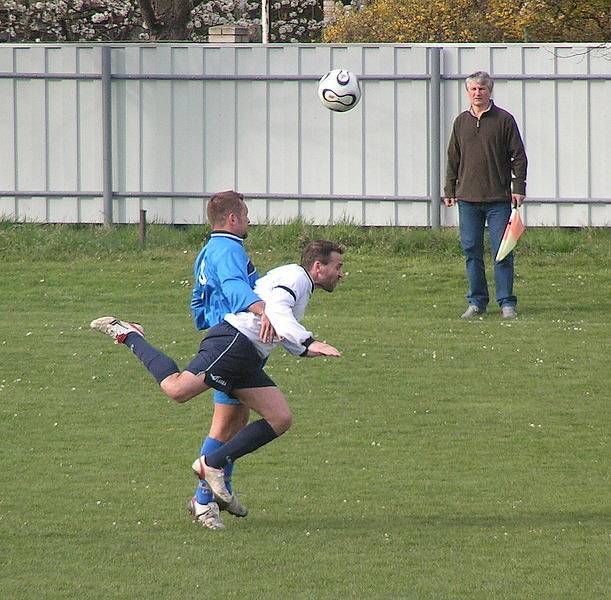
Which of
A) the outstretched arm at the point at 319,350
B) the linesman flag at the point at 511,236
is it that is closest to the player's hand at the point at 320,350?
the outstretched arm at the point at 319,350

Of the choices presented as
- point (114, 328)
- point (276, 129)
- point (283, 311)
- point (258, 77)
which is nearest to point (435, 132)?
point (276, 129)

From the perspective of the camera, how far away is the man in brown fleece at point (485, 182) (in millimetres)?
12375

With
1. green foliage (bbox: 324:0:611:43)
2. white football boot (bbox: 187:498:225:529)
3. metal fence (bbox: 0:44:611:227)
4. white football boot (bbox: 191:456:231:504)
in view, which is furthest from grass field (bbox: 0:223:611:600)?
green foliage (bbox: 324:0:611:43)

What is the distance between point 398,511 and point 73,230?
11.1 metres

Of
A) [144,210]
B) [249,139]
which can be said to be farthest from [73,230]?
[249,139]

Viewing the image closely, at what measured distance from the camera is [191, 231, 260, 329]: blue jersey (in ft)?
21.0

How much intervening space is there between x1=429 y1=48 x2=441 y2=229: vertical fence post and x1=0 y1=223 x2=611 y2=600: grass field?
2.38m

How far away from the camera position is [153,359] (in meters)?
6.77

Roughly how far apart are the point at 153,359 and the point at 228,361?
49 centimetres

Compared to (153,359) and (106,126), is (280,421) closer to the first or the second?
(153,359)

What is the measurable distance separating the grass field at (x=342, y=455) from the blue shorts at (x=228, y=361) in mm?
660

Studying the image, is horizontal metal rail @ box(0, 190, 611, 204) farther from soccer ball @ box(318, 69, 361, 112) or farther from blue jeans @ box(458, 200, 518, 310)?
blue jeans @ box(458, 200, 518, 310)

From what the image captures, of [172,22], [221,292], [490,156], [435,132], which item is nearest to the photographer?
[221,292]

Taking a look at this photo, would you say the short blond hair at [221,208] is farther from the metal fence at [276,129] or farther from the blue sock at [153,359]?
the metal fence at [276,129]
